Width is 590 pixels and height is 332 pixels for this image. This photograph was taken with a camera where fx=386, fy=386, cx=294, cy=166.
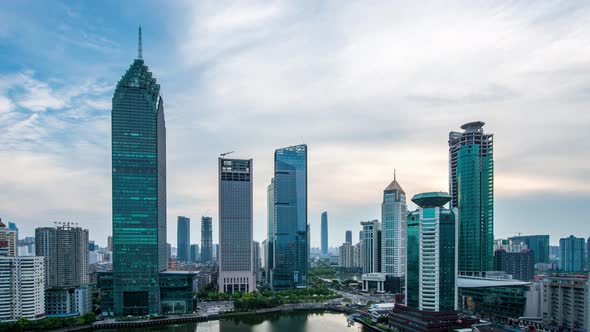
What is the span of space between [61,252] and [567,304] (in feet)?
218

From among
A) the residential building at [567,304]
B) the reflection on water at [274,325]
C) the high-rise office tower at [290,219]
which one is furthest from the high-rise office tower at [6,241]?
the residential building at [567,304]

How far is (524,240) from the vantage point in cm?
9769

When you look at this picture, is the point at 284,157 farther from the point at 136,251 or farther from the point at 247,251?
the point at 136,251

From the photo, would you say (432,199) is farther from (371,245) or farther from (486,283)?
(371,245)

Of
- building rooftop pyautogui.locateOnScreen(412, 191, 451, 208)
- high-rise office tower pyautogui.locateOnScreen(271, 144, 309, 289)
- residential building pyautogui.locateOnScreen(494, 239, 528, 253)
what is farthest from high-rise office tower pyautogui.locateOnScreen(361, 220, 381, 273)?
building rooftop pyautogui.locateOnScreen(412, 191, 451, 208)

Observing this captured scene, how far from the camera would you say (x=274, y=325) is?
1531 inches

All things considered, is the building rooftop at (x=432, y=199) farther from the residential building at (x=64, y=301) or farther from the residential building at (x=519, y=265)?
the residential building at (x=519, y=265)

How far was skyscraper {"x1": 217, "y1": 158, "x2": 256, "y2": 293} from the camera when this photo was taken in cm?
5884

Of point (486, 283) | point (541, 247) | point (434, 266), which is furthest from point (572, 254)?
point (434, 266)

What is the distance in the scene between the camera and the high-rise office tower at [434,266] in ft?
100

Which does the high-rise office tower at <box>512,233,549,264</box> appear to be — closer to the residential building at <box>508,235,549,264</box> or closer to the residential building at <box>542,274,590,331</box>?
the residential building at <box>508,235,549,264</box>

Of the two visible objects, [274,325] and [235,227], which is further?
[235,227]

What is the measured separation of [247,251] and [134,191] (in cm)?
2284

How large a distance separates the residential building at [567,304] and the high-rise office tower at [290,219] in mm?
39909
